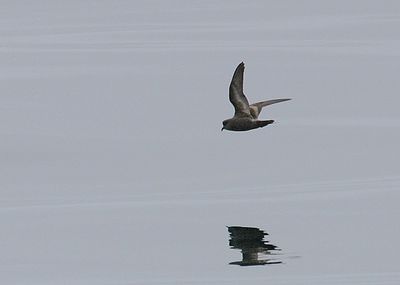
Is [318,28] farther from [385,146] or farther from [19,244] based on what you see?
[19,244]

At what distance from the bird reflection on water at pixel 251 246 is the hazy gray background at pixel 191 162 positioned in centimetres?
16

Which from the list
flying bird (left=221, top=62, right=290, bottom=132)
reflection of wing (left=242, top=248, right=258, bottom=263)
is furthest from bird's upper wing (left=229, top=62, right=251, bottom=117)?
reflection of wing (left=242, top=248, right=258, bottom=263)

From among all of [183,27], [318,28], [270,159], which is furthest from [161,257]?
[183,27]

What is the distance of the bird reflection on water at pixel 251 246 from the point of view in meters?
17.6

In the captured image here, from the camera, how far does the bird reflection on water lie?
17.6 metres

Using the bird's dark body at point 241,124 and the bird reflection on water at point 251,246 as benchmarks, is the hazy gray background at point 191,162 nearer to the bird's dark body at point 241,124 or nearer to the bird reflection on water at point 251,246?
the bird reflection on water at point 251,246

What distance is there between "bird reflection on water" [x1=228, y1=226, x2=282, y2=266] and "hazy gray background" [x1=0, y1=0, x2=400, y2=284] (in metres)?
0.16

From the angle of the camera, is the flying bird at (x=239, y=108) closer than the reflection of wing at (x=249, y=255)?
No

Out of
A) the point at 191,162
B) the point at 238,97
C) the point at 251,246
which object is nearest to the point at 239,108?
the point at 238,97

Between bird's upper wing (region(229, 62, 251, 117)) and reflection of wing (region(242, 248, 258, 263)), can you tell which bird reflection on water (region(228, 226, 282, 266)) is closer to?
reflection of wing (region(242, 248, 258, 263))

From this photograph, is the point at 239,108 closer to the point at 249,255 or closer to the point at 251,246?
the point at 251,246

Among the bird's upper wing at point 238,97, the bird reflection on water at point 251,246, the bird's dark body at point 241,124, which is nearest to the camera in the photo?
the bird reflection on water at point 251,246

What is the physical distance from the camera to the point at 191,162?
23.5 metres

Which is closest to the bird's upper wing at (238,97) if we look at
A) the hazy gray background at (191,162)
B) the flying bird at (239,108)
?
the flying bird at (239,108)
